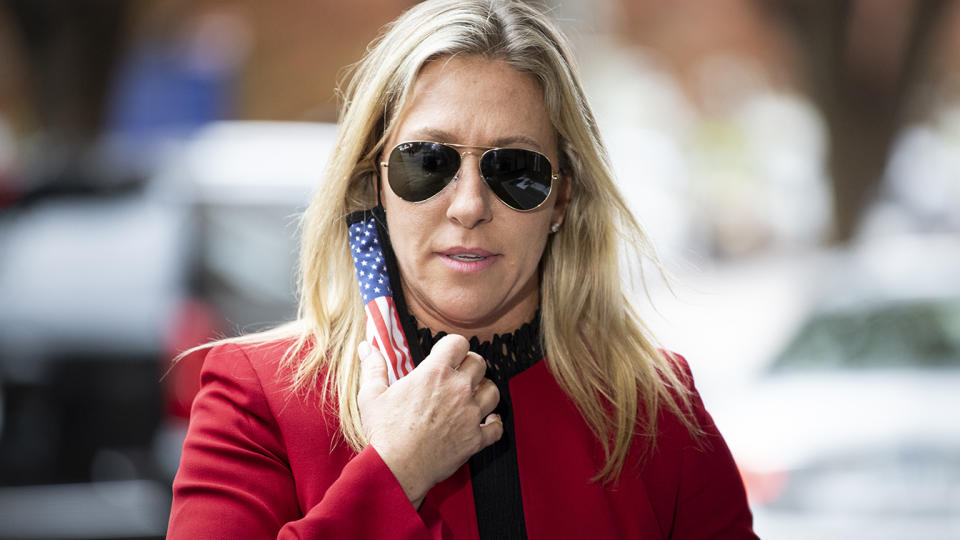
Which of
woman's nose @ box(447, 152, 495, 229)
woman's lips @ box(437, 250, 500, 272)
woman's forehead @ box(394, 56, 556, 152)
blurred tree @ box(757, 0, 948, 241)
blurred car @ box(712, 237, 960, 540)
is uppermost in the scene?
blurred tree @ box(757, 0, 948, 241)

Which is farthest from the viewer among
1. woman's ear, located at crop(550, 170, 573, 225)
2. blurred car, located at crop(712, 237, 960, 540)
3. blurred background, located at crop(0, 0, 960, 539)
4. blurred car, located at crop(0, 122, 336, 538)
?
blurred car, located at crop(0, 122, 336, 538)

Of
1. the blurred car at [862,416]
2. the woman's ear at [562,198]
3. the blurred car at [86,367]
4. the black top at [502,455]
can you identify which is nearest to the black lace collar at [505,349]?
the black top at [502,455]

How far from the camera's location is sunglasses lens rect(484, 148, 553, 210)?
7.31ft

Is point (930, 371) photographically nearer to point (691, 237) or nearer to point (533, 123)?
point (533, 123)

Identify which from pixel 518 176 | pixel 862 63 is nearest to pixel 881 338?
pixel 518 176

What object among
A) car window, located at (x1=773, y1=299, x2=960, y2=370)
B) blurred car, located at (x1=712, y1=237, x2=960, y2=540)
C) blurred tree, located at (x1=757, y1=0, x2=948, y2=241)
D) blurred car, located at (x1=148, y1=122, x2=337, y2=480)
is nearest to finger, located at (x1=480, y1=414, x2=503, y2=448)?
blurred car, located at (x1=712, y1=237, x2=960, y2=540)

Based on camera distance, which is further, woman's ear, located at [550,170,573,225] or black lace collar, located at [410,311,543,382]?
woman's ear, located at [550,170,573,225]

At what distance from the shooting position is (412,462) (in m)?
2.04

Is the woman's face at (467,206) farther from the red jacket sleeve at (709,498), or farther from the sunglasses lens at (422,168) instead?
the red jacket sleeve at (709,498)

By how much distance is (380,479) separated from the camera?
6.59 ft

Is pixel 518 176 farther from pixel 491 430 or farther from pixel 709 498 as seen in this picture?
pixel 709 498

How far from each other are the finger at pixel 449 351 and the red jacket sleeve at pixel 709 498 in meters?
0.51

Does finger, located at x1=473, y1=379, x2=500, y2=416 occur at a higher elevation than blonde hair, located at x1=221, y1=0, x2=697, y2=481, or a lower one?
Result: lower

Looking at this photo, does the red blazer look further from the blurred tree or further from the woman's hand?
the blurred tree
